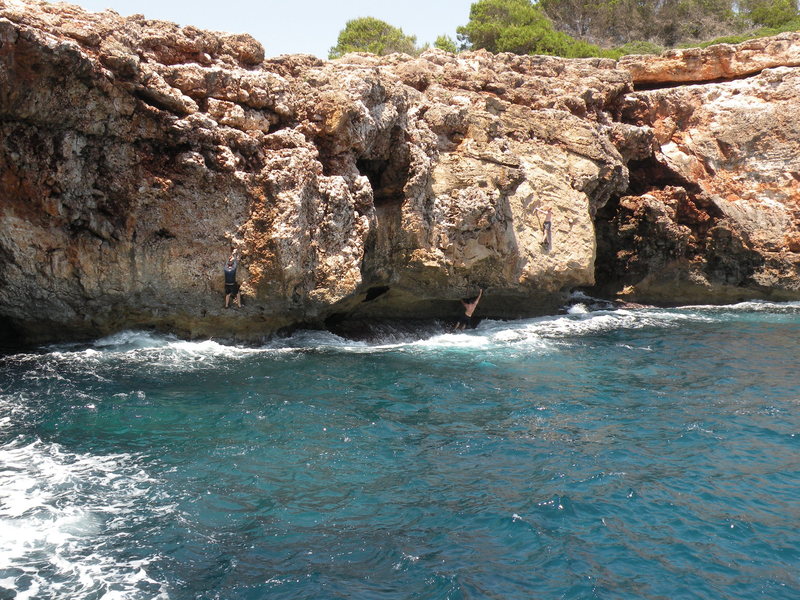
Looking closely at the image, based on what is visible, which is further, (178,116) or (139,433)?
(178,116)

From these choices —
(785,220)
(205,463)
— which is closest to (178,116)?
(205,463)

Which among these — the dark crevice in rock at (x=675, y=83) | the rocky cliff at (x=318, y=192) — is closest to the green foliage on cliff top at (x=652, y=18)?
the dark crevice in rock at (x=675, y=83)

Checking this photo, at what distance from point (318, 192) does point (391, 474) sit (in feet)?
31.5

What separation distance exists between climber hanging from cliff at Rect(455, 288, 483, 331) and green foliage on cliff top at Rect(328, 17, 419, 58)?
3141 centimetres

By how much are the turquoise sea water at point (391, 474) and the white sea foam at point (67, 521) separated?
0.03 m

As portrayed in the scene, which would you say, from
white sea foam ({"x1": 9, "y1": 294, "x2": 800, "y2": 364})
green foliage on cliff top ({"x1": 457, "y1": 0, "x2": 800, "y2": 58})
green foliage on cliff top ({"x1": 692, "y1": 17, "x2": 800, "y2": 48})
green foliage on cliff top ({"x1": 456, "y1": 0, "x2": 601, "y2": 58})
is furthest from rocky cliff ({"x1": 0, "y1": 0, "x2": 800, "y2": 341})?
green foliage on cliff top ({"x1": 457, "y1": 0, "x2": 800, "y2": 58})

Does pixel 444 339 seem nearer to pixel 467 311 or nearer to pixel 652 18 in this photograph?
pixel 467 311

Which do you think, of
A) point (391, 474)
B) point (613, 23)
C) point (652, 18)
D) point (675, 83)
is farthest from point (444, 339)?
point (652, 18)

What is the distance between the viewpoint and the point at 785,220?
95.3 feet

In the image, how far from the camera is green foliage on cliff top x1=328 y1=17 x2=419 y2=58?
5025 cm

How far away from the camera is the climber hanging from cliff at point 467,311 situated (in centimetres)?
2312

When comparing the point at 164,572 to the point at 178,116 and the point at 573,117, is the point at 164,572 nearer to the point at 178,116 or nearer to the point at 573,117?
the point at 178,116

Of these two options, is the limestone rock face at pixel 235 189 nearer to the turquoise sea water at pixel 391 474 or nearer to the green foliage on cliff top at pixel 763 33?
the turquoise sea water at pixel 391 474

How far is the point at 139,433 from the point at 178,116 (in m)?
8.54
